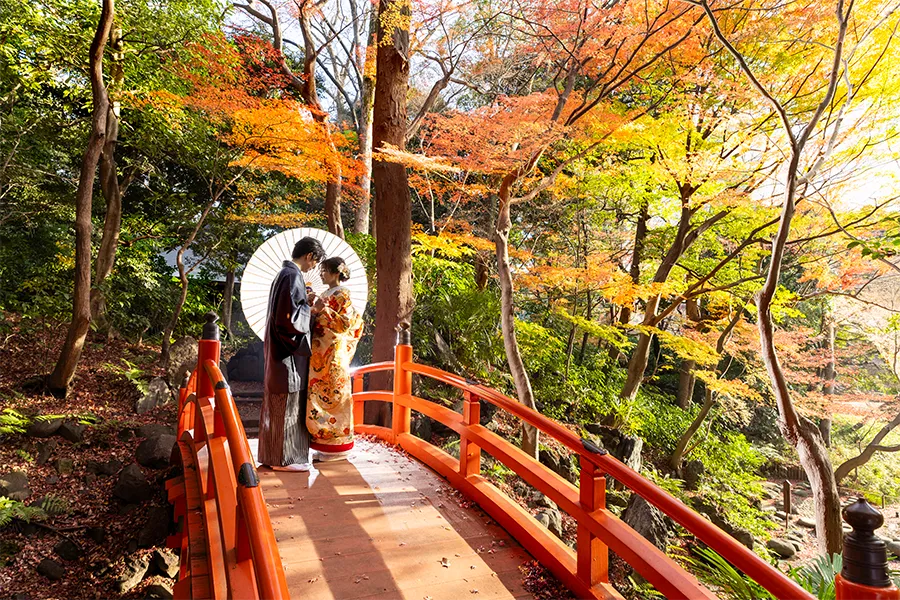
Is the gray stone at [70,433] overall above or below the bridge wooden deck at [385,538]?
below

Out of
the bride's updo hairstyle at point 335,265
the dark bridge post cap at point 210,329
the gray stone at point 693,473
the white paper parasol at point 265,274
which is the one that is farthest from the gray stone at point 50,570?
the gray stone at point 693,473

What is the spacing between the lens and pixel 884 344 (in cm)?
1437

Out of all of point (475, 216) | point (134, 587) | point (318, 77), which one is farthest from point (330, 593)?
point (318, 77)

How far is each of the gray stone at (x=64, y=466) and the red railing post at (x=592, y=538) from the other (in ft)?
22.5

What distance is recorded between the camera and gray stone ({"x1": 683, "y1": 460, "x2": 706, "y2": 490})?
446 inches

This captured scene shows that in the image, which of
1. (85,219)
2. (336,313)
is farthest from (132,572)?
(85,219)

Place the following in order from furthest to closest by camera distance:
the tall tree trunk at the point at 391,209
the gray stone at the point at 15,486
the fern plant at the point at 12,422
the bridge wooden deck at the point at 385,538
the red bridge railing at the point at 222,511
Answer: the tall tree trunk at the point at 391,209, the fern plant at the point at 12,422, the gray stone at the point at 15,486, the bridge wooden deck at the point at 385,538, the red bridge railing at the point at 222,511

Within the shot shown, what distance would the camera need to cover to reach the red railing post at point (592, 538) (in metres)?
3.14

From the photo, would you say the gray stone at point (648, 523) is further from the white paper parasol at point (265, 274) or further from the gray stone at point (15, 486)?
the gray stone at point (15, 486)

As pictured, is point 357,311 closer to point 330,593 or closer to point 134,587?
point 330,593

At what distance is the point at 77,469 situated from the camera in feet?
22.9

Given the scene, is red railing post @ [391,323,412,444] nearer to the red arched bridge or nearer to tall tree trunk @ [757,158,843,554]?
the red arched bridge

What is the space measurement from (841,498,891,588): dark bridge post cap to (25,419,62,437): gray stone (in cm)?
878

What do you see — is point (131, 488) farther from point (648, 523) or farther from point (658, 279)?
point (658, 279)
